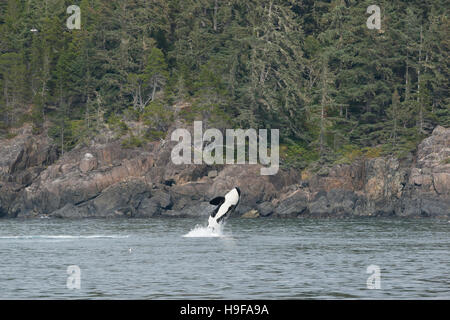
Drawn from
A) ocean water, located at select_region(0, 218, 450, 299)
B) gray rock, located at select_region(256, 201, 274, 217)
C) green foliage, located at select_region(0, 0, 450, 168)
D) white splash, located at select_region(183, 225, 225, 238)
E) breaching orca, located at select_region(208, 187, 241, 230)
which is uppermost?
green foliage, located at select_region(0, 0, 450, 168)

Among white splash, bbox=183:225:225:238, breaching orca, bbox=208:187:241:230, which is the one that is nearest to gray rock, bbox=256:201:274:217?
white splash, bbox=183:225:225:238

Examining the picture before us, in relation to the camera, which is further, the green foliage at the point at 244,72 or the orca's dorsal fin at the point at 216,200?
the green foliage at the point at 244,72

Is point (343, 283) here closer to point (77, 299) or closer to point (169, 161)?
point (77, 299)

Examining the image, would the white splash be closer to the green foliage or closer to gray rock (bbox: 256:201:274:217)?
gray rock (bbox: 256:201:274:217)

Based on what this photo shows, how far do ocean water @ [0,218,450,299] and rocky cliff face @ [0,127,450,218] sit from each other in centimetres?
1350

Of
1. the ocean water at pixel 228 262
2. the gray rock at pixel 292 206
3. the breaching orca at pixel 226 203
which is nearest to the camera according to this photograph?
the ocean water at pixel 228 262

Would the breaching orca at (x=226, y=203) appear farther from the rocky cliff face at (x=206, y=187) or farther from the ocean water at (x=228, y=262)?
the rocky cliff face at (x=206, y=187)

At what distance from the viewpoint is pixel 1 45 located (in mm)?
103938

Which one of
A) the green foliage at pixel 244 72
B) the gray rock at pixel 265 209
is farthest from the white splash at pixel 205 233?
the green foliage at pixel 244 72

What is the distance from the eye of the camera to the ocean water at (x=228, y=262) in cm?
2945

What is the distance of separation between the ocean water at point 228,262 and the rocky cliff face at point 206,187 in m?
13.5

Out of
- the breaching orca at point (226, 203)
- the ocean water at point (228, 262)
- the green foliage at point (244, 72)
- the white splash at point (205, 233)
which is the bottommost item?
the white splash at point (205, 233)

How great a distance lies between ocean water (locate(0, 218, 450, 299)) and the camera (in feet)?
96.6

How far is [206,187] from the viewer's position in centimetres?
8006
